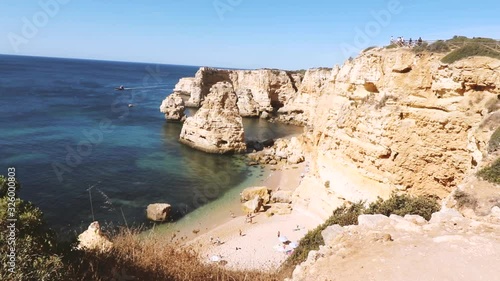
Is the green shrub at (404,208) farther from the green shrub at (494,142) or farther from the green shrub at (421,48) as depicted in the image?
the green shrub at (421,48)

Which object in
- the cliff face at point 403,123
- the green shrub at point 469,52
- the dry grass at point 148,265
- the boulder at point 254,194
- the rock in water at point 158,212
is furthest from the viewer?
the boulder at point 254,194

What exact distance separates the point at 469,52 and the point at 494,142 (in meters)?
4.62

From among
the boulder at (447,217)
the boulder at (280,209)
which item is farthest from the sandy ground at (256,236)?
the boulder at (447,217)

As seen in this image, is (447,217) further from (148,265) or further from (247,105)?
(247,105)

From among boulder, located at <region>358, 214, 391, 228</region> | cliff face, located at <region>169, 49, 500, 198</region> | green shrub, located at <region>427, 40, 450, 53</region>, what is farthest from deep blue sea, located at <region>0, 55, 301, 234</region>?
green shrub, located at <region>427, 40, 450, 53</region>

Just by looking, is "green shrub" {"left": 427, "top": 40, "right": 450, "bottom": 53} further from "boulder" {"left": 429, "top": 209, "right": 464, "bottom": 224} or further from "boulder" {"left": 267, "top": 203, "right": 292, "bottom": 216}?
"boulder" {"left": 267, "top": 203, "right": 292, "bottom": 216}

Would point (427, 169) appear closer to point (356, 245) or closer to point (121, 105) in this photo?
point (356, 245)

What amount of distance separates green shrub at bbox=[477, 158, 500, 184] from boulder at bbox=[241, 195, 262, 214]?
50.8ft

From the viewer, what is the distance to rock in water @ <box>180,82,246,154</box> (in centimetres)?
3859

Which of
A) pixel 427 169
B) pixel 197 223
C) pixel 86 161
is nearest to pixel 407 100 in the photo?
pixel 427 169

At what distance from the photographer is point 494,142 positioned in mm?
11852

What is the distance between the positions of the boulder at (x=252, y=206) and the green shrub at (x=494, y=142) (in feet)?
50.3

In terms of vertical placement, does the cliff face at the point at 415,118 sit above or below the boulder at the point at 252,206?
above

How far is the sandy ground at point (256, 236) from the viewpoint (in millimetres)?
17641
